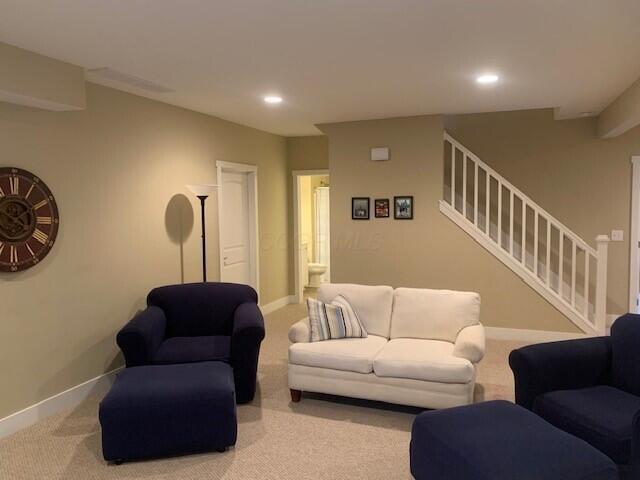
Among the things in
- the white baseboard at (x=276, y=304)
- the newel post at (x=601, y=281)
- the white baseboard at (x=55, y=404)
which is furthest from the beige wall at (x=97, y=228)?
the newel post at (x=601, y=281)

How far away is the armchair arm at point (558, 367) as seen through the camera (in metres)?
2.82

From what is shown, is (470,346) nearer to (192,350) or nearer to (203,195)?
(192,350)

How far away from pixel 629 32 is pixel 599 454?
7.61 ft

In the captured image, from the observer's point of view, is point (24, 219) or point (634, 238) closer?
point (24, 219)

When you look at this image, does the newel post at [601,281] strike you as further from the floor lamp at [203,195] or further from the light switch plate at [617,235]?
the floor lamp at [203,195]

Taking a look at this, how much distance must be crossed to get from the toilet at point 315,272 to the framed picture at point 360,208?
A: 100 inches

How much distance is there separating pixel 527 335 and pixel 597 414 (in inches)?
117

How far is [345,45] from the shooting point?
9.87 ft

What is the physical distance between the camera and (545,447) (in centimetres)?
212

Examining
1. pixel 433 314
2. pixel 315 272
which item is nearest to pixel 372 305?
pixel 433 314

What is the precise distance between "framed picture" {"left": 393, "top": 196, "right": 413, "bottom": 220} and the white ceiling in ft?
4.38

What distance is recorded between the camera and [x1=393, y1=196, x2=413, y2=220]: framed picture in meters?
5.66

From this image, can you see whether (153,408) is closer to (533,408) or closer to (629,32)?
(533,408)

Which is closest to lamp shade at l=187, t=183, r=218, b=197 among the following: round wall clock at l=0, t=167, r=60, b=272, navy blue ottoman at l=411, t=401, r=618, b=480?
round wall clock at l=0, t=167, r=60, b=272
